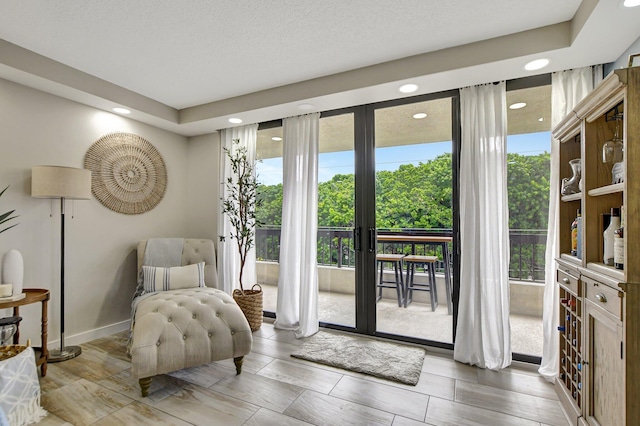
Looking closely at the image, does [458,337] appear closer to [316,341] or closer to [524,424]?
[524,424]

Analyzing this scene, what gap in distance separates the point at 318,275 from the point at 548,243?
2131 mm

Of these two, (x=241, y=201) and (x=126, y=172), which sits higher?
(x=126, y=172)

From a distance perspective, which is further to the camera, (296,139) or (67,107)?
(296,139)

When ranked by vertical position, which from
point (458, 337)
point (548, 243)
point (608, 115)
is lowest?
point (458, 337)

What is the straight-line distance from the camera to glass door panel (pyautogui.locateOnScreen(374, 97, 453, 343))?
2.97 m

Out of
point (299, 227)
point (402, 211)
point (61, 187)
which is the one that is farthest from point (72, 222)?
point (402, 211)

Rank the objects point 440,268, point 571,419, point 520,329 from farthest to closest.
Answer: point 440,268, point 520,329, point 571,419

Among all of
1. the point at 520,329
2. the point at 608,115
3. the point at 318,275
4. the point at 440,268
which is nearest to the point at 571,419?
the point at 520,329

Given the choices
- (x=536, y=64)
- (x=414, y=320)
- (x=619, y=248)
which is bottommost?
(x=414, y=320)

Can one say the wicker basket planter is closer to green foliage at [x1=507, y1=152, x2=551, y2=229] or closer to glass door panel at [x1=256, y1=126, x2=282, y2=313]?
glass door panel at [x1=256, y1=126, x2=282, y2=313]

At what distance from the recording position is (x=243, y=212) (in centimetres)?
376

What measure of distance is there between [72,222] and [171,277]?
1.08 metres

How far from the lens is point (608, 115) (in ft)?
5.79

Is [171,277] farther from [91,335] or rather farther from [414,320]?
[414,320]
